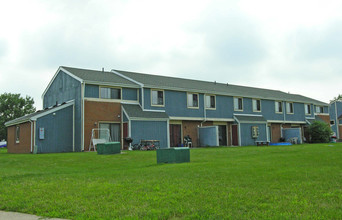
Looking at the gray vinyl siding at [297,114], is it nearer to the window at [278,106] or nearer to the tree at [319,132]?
the window at [278,106]

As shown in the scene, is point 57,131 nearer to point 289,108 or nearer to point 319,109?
point 289,108

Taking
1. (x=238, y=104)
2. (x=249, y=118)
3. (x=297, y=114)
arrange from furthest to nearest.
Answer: (x=297, y=114) < (x=238, y=104) < (x=249, y=118)

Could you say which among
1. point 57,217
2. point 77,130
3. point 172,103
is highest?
point 172,103

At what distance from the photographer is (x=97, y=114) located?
86.5ft

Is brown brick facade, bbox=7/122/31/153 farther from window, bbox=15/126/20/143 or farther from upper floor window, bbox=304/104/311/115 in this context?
upper floor window, bbox=304/104/311/115

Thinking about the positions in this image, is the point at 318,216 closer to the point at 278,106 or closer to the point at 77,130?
the point at 77,130

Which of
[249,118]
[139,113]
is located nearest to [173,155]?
[139,113]

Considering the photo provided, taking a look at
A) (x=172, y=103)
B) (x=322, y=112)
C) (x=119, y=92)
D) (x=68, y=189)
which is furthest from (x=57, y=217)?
(x=322, y=112)

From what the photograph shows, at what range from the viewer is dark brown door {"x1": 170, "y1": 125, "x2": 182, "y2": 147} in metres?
30.4

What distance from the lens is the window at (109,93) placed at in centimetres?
2694

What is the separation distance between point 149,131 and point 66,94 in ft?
25.9

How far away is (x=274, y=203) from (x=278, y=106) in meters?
36.3

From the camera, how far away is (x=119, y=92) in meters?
27.9

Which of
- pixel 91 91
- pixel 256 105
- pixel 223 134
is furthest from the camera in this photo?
pixel 256 105
